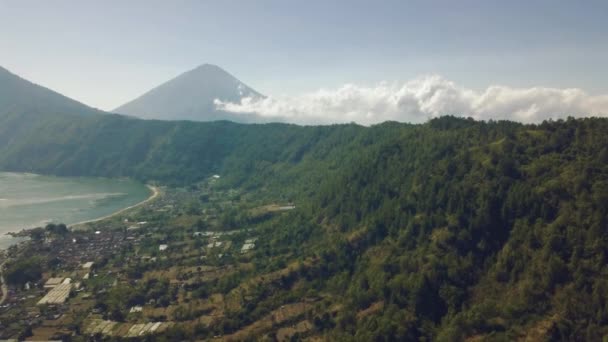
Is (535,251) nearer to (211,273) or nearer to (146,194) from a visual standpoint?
(211,273)

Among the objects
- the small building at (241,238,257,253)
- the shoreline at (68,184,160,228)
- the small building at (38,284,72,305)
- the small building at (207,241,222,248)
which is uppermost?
the shoreline at (68,184,160,228)

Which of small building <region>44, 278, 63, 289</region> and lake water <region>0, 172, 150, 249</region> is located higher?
lake water <region>0, 172, 150, 249</region>

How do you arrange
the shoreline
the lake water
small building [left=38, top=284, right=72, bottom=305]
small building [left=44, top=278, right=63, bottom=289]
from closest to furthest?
small building [left=38, top=284, right=72, bottom=305], small building [left=44, top=278, right=63, bottom=289], the shoreline, the lake water

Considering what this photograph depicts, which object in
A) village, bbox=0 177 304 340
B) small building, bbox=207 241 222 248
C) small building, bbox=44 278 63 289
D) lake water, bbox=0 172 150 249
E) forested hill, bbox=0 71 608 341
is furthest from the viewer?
lake water, bbox=0 172 150 249

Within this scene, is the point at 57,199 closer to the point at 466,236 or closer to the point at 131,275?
the point at 131,275

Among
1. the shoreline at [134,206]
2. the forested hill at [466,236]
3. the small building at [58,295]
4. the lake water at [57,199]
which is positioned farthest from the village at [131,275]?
the lake water at [57,199]

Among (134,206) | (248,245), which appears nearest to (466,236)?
(248,245)

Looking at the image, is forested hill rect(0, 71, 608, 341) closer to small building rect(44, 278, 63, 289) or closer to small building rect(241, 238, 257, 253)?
small building rect(241, 238, 257, 253)

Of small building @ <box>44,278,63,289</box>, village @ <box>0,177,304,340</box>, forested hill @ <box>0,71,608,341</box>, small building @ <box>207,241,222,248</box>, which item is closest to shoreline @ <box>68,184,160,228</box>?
village @ <box>0,177,304,340</box>

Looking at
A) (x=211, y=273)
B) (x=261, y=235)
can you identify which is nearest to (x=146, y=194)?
(x=261, y=235)

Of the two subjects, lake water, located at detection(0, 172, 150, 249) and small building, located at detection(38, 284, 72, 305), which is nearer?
small building, located at detection(38, 284, 72, 305)
